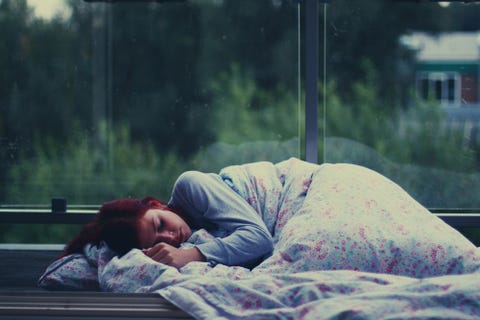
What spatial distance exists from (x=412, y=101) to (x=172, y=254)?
164 centimetres

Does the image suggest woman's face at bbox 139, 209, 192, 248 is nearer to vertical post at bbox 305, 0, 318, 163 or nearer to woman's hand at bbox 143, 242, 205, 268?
woman's hand at bbox 143, 242, 205, 268

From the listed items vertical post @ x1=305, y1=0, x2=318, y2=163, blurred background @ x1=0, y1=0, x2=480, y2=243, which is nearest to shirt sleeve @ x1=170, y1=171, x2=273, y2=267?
vertical post @ x1=305, y1=0, x2=318, y2=163

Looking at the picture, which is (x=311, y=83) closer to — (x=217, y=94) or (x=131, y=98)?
(x=217, y=94)

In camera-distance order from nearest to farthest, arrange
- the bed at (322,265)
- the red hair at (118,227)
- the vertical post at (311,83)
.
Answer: the bed at (322,265), the red hair at (118,227), the vertical post at (311,83)

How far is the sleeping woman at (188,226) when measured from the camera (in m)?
1.75

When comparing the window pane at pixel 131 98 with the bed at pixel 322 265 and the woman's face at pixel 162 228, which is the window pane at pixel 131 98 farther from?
the woman's face at pixel 162 228

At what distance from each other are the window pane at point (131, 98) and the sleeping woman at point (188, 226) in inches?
43.6

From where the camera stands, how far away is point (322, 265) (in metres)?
1.54

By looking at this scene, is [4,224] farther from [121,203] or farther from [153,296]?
[153,296]

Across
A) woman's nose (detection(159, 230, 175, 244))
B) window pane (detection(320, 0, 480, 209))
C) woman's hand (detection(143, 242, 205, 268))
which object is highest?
window pane (detection(320, 0, 480, 209))

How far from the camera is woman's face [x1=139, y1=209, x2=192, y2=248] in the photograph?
5.89 feet

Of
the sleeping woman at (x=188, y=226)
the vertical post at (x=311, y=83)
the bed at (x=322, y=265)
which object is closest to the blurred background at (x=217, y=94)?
the vertical post at (x=311, y=83)

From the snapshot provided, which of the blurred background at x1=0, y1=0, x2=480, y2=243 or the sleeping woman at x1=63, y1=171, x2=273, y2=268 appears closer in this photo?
the sleeping woman at x1=63, y1=171, x2=273, y2=268

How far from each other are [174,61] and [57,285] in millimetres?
1560
